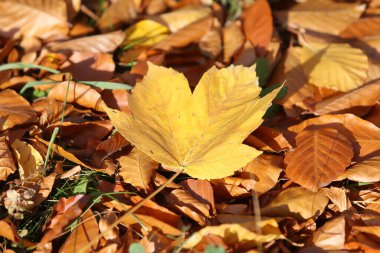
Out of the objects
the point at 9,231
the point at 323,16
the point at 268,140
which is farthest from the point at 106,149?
the point at 323,16

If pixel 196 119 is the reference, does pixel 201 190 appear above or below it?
below

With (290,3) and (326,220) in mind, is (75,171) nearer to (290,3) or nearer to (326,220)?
(326,220)

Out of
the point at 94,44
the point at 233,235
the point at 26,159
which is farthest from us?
the point at 94,44

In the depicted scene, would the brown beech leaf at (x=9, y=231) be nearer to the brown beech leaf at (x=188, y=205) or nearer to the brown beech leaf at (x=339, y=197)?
the brown beech leaf at (x=188, y=205)

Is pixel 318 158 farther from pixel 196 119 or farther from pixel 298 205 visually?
pixel 196 119

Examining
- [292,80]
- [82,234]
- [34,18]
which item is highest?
[34,18]

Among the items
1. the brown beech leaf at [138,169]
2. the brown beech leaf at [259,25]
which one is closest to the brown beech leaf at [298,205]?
the brown beech leaf at [138,169]

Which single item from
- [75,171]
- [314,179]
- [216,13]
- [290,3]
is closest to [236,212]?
[314,179]
